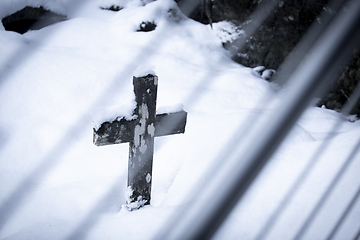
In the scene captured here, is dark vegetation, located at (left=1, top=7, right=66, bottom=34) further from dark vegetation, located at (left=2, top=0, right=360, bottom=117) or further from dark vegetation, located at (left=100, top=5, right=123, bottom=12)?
dark vegetation, located at (left=100, top=5, right=123, bottom=12)

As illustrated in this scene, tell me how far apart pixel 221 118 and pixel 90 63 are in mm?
2236

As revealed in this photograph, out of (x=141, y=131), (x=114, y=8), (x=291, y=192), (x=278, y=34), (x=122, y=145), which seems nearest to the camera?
(x=141, y=131)

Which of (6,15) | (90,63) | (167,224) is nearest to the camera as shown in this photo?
(167,224)

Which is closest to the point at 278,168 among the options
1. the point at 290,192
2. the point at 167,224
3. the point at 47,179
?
the point at 290,192

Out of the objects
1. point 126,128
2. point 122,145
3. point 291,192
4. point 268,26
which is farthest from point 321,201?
point 268,26

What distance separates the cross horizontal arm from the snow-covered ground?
66 millimetres

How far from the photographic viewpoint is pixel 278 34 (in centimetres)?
534

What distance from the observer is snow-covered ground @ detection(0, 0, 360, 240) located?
197 cm

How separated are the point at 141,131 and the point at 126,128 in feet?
0.43

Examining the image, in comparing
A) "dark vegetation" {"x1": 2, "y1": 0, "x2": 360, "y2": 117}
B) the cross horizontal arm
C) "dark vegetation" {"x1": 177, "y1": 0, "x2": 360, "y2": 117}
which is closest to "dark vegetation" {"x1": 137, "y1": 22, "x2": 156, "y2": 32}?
"dark vegetation" {"x1": 2, "y1": 0, "x2": 360, "y2": 117}

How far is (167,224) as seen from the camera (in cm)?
170

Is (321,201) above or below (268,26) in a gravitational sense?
below

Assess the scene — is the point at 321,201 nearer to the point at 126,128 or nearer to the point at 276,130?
the point at 126,128

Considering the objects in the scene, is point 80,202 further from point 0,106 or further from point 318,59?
point 318,59
